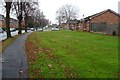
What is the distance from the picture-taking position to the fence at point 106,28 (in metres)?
50.8

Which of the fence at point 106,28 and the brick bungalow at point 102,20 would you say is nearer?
the fence at point 106,28

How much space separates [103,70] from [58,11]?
469 feet

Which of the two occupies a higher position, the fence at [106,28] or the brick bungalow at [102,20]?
the brick bungalow at [102,20]

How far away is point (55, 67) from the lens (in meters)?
11.6

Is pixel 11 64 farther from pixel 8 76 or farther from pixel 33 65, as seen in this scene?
pixel 8 76

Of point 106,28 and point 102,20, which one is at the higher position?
point 102,20

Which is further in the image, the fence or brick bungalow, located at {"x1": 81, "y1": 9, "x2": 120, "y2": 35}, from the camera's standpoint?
brick bungalow, located at {"x1": 81, "y1": 9, "x2": 120, "y2": 35}

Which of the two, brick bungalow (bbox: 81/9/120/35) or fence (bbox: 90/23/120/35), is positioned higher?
brick bungalow (bbox: 81/9/120/35)

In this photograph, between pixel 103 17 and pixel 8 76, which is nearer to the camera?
pixel 8 76

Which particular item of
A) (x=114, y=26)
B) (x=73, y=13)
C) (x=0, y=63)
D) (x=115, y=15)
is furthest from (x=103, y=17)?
(x=73, y=13)

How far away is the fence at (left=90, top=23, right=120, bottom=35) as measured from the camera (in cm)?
5081

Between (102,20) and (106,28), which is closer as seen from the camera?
(106,28)

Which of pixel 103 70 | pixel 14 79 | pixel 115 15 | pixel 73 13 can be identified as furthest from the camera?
pixel 73 13

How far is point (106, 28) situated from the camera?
55.7 meters
